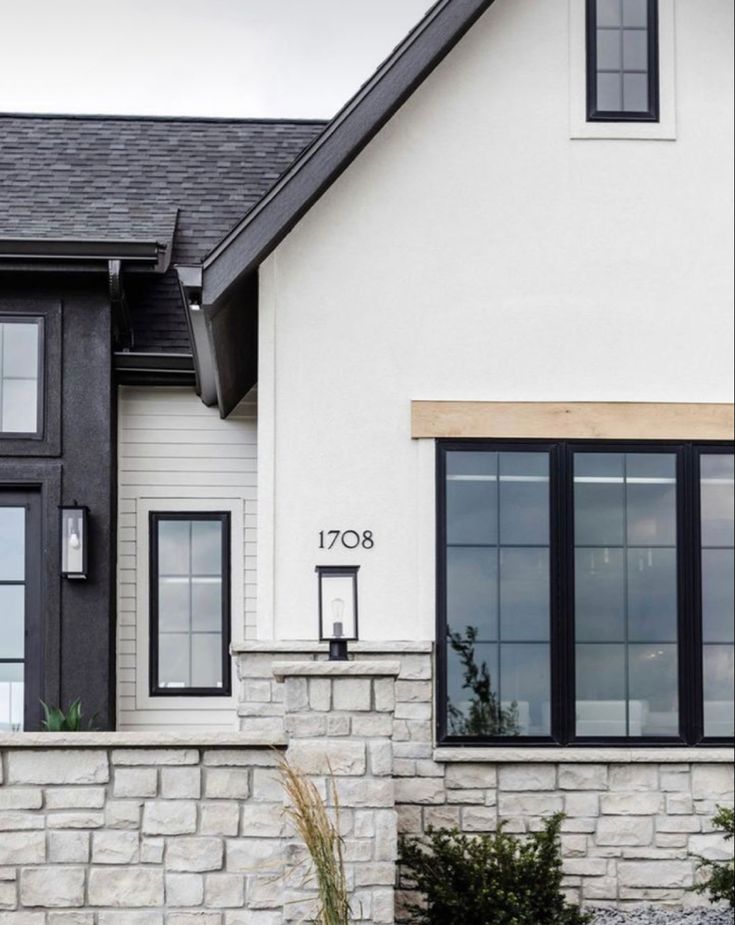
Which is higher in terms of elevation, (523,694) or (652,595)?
(652,595)

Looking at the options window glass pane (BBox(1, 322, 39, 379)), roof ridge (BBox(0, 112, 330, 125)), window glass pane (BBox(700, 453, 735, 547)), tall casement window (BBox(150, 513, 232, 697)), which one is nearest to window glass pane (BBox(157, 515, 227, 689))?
tall casement window (BBox(150, 513, 232, 697))

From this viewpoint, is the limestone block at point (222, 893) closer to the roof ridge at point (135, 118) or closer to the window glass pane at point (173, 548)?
the window glass pane at point (173, 548)

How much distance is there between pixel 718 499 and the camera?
8.38 metres

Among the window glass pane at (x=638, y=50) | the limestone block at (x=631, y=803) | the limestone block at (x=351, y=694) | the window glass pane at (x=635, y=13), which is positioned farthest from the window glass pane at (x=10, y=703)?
the window glass pane at (x=635, y=13)

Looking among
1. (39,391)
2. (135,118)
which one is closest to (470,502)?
(39,391)

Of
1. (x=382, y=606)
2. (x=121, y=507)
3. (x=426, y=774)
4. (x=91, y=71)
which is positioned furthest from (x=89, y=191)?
(x=91, y=71)

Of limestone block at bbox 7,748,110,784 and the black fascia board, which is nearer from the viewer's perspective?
limestone block at bbox 7,748,110,784

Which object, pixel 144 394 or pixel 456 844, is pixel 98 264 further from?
pixel 456 844

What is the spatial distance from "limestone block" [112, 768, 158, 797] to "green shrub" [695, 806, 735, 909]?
297 cm

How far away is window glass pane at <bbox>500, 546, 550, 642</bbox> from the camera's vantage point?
8.21m

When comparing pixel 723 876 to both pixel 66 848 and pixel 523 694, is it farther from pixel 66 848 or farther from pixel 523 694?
pixel 66 848

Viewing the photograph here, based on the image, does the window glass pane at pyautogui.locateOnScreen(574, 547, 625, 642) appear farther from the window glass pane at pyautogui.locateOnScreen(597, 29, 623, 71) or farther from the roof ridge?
the roof ridge

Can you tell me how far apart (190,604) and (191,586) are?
0.42 feet

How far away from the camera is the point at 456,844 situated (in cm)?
745
